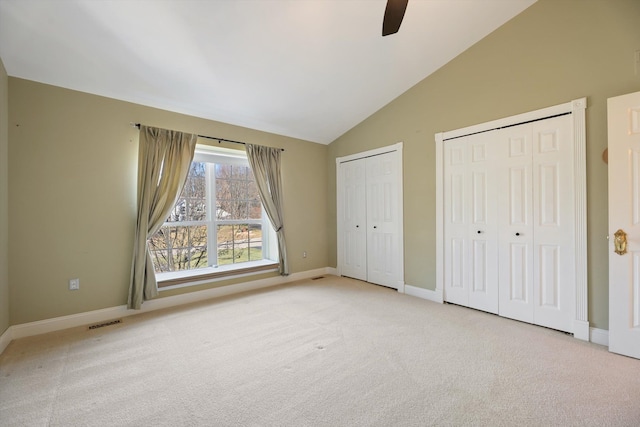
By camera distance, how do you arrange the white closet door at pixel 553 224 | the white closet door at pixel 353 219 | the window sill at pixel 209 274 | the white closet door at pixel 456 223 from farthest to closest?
1. the white closet door at pixel 353 219
2. the window sill at pixel 209 274
3. the white closet door at pixel 456 223
4. the white closet door at pixel 553 224

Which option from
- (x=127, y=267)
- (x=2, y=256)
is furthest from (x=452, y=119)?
(x=2, y=256)

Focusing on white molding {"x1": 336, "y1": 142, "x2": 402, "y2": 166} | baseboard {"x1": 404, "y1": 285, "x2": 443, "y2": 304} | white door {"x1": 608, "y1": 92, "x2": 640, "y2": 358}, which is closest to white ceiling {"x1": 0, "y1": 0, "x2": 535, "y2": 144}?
white molding {"x1": 336, "y1": 142, "x2": 402, "y2": 166}

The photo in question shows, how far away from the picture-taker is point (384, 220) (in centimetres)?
430

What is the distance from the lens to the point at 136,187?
326 cm

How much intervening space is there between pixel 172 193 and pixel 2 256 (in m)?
1.53

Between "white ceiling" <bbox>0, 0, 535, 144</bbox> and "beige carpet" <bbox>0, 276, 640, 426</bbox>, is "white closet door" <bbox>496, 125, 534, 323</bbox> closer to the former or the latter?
"beige carpet" <bbox>0, 276, 640, 426</bbox>

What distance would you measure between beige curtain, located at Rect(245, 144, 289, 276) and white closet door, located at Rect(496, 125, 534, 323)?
301 centimetres

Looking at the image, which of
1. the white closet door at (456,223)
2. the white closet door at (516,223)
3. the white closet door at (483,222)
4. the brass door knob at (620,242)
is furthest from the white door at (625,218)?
the white closet door at (456,223)

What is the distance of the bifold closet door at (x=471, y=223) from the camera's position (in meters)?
3.15

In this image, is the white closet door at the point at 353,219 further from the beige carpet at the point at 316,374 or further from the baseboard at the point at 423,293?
the beige carpet at the point at 316,374

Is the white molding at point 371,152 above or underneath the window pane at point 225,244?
above

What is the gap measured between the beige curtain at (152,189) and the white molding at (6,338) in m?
0.92

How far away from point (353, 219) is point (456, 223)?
5.79ft

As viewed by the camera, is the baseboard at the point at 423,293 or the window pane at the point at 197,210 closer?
the baseboard at the point at 423,293
